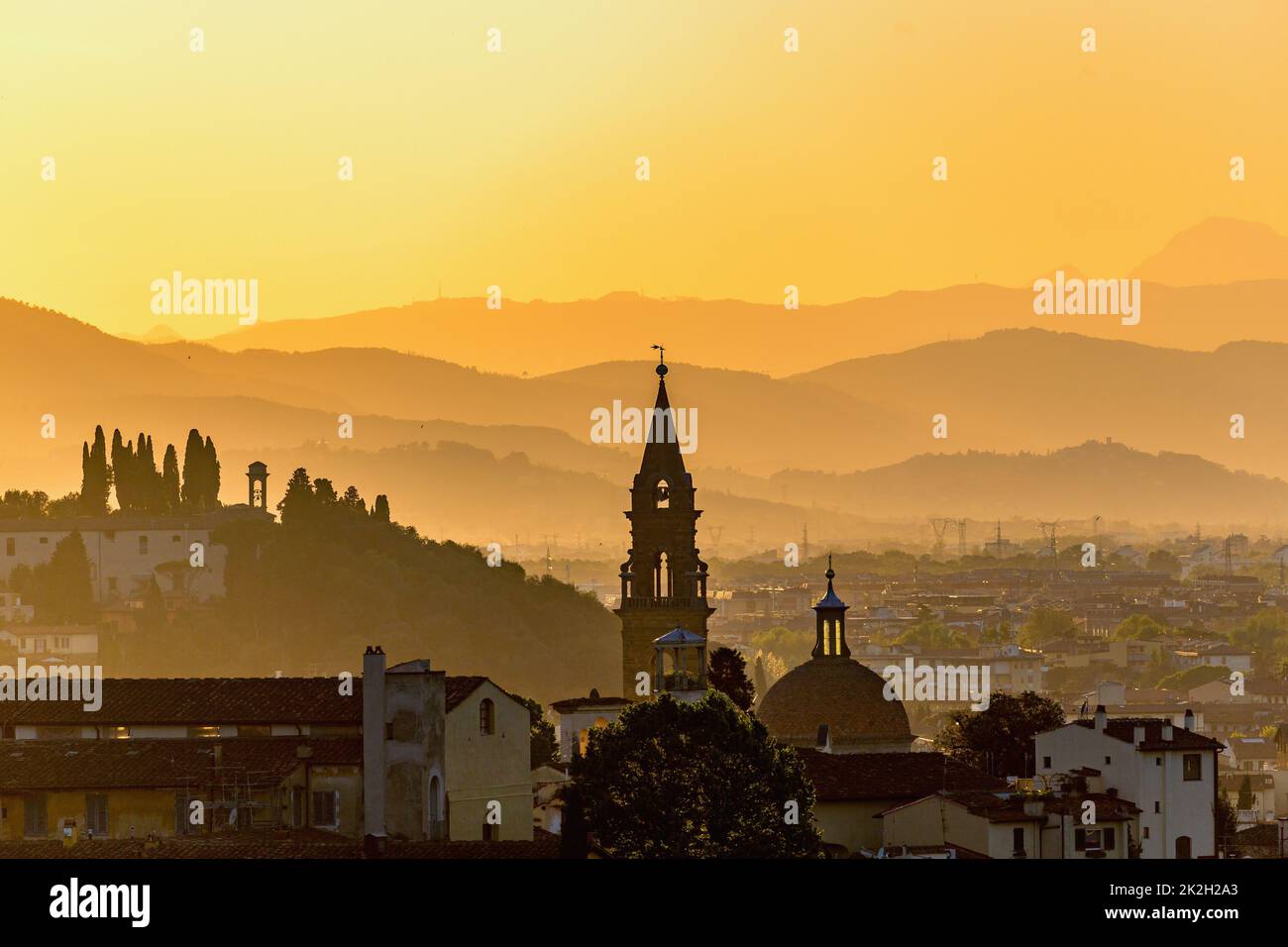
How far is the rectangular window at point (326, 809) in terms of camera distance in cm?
5450

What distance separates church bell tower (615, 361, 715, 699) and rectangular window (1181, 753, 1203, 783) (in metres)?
19.4

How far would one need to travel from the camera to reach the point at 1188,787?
69.6 metres

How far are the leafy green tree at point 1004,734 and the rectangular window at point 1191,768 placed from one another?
9324 millimetres

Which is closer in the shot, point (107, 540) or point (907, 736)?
point (907, 736)

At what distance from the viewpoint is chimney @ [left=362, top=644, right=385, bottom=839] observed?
5378 centimetres

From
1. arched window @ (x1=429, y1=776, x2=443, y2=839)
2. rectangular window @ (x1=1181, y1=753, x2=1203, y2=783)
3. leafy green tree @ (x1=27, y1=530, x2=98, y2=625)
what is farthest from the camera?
leafy green tree @ (x1=27, y1=530, x2=98, y2=625)

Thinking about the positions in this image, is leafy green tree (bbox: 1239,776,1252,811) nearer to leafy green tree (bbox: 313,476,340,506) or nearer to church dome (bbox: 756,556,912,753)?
church dome (bbox: 756,556,912,753)

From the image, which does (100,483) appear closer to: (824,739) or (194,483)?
(194,483)

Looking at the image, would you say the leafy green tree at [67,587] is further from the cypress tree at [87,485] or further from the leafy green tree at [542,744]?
the leafy green tree at [542,744]

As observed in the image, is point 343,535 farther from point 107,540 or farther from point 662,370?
point 662,370

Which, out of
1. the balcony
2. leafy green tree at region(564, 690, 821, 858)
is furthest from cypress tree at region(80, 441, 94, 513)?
leafy green tree at region(564, 690, 821, 858)

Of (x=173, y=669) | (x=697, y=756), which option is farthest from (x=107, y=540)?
(x=697, y=756)

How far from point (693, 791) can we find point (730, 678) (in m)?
29.4
